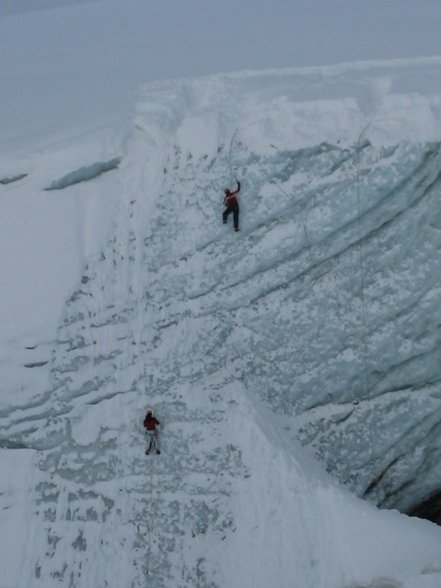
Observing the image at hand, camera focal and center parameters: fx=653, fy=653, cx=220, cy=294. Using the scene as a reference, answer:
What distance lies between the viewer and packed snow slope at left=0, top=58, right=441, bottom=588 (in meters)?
4.65

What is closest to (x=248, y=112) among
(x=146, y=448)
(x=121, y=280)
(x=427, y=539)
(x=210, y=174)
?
(x=210, y=174)

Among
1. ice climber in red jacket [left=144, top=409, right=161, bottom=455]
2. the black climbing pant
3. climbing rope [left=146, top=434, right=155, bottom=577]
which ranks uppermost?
the black climbing pant

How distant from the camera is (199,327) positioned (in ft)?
15.9

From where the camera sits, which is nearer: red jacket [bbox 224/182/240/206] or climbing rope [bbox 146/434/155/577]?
red jacket [bbox 224/182/240/206]

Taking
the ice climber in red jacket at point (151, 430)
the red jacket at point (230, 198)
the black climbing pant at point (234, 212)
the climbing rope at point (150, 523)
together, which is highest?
the red jacket at point (230, 198)

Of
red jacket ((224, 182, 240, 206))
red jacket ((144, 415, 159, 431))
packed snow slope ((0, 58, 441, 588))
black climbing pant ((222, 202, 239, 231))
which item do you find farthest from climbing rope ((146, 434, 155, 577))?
red jacket ((224, 182, 240, 206))

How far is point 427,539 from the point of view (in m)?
4.55

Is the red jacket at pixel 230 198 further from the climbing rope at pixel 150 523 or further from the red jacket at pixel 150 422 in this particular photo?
the climbing rope at pixel 150 523

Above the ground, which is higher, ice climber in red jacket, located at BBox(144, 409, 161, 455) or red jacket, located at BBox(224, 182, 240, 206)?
red jacket, located at BBox(224, 182, 240, 206)

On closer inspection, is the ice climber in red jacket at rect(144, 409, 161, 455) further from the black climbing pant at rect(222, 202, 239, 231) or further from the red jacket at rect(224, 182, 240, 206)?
the red jacket at rect(224, 182, 240, 206)

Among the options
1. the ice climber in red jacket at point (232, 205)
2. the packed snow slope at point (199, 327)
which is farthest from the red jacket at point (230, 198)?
the packed snow slope at point (199, 327)

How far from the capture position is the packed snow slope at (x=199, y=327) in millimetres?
4652

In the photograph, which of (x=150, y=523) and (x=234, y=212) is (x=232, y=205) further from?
(x=150, y=523)

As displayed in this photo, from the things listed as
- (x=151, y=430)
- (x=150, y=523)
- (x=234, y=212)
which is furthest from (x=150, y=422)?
(x=234, y=212)
